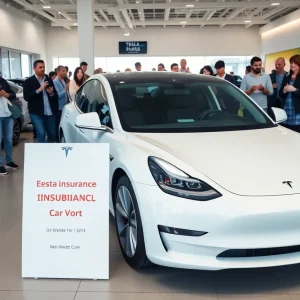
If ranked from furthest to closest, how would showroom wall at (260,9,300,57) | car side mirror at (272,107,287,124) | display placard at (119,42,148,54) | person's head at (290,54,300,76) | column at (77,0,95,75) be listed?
1. display placard at (119,42,148,54)
2. showroom wall at (260,9,300,57)
3. column at (77,0,95,75)
4. person's head at (290,54,300,76)
5. car side mirror at (272,107,287,124)

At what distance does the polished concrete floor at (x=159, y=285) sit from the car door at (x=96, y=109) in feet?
3.18

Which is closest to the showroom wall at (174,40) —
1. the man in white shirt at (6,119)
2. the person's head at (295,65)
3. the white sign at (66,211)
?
the man in white shirt at (6,119)

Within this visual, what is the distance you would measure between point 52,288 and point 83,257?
259 mm

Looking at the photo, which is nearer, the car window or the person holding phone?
the car window

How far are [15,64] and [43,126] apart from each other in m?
13.0

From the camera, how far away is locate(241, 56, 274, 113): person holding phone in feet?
16.8

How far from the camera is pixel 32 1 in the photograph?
14.6 meters

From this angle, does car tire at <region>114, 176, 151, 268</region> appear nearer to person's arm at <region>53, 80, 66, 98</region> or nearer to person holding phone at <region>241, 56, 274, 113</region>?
person holding phone at <region>241, 56, 274, 113</region>

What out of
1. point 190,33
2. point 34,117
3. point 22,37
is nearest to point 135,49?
point 190,33

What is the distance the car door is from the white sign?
554 millimetres

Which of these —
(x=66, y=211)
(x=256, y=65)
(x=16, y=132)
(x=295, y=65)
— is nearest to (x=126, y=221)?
(x=66, y=211)

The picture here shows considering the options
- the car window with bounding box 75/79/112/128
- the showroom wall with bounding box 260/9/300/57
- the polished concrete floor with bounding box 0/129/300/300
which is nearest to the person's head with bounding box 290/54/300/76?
the car window with bounding box 75/79/112/128

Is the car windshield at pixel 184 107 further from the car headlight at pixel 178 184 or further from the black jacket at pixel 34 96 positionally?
the black jacket at pixel 34 96

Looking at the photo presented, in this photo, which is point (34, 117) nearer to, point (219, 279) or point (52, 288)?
point (52, 288)
